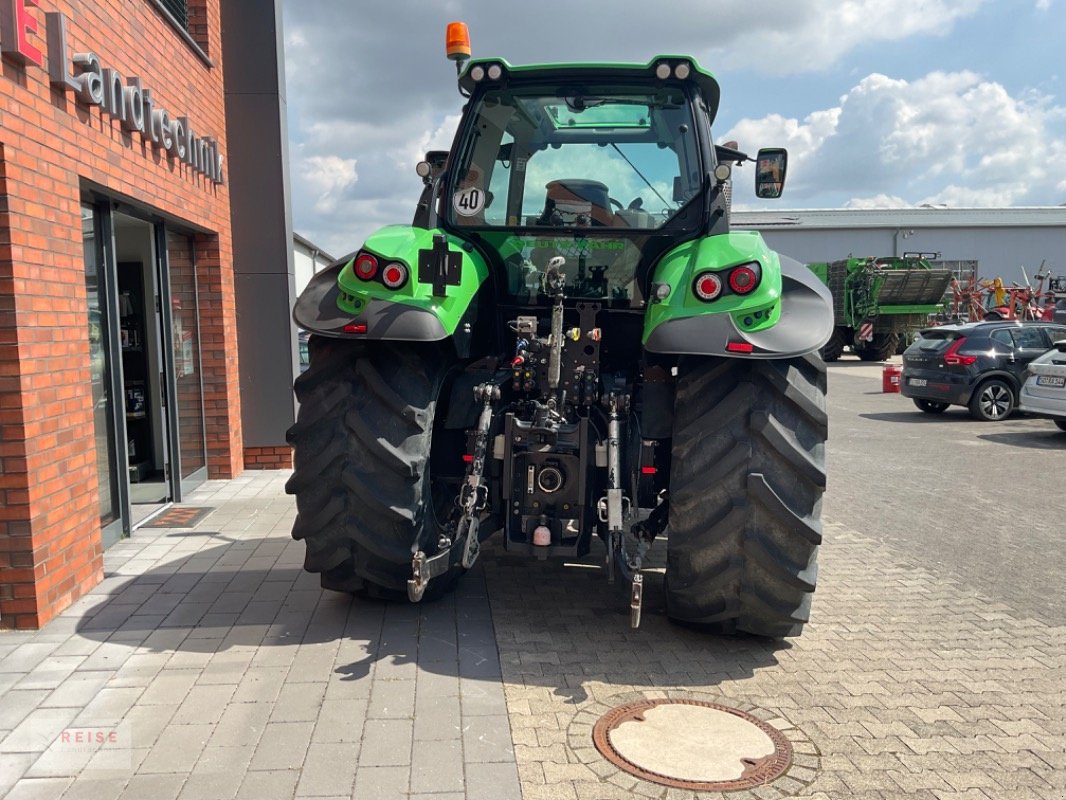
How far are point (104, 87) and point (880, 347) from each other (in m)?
24.3

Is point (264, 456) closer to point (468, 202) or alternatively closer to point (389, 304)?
point (468, 202)

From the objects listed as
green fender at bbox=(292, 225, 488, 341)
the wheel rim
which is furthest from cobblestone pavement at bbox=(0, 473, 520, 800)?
the wheel rim

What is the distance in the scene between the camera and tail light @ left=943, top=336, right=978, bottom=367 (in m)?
13.6

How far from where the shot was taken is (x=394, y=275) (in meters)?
4.06

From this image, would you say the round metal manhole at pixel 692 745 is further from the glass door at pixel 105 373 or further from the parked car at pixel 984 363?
the parked car at pixel 984 363

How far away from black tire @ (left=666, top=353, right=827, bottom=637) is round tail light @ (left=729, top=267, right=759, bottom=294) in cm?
34

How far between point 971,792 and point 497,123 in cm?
387

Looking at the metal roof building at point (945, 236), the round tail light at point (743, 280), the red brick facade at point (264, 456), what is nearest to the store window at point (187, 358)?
the red brick facade at point (264, 456)

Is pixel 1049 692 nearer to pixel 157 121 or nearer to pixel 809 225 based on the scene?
pixel 157 121

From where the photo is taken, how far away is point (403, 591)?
438 cm

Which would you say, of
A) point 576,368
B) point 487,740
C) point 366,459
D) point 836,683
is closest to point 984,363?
point 836,683

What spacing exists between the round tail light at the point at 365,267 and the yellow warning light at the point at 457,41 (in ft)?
4.52

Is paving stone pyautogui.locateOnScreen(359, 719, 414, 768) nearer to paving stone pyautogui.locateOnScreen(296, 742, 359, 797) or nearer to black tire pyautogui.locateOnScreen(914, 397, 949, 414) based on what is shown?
paving stone pyautogui.locateOnScreen(296, 742, 359, 797)

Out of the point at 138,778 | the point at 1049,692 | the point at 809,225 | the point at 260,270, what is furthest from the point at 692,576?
the point at 809,225
